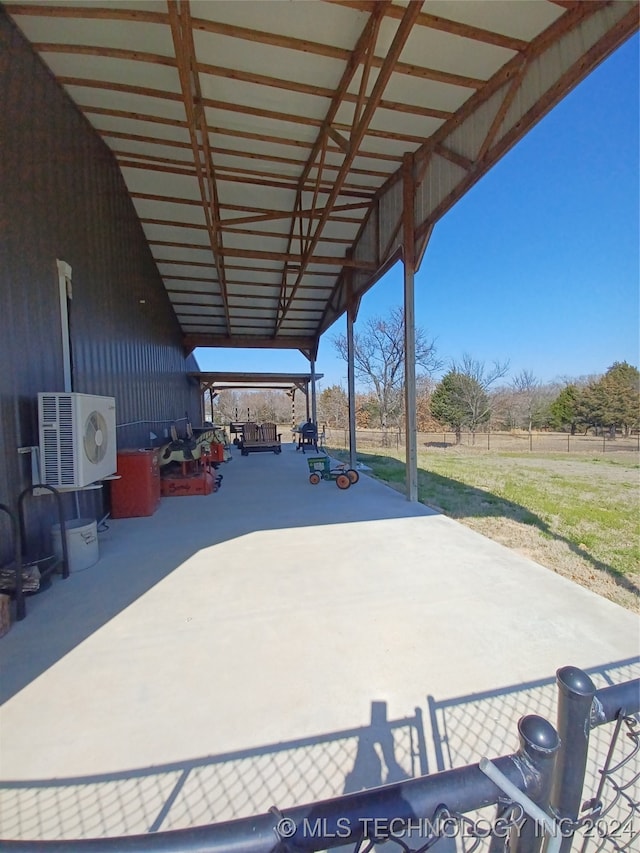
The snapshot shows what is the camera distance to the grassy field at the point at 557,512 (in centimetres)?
Result: 339

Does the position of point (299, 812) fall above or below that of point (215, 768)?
above

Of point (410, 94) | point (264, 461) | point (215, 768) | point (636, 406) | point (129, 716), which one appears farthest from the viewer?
point (636, 406)

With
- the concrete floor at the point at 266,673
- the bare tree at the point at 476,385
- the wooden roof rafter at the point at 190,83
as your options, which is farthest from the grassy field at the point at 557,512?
the bare tree at the point at 476,385

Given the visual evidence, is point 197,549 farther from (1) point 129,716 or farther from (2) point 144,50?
(2) point 144,50

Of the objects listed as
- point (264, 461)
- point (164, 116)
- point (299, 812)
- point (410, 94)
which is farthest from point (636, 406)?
point (299, 812)

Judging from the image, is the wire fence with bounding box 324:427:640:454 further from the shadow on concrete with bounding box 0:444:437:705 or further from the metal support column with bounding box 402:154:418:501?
the metal support column with bounding box 402:154:418:501

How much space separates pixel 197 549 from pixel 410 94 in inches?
230

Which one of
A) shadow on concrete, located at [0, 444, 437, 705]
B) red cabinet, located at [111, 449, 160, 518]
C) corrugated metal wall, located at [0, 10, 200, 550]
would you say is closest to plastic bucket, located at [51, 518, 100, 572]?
shadow on concrete, located at [0, 444, 437, 705]

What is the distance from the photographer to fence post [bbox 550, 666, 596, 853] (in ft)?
2.21

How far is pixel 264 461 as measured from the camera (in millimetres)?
10539

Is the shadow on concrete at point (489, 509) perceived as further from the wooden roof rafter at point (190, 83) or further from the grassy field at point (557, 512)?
the wooden roof rafter at point (190, 83)

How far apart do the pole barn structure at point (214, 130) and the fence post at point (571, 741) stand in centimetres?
364

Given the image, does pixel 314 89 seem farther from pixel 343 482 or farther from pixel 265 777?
pixel 265 777

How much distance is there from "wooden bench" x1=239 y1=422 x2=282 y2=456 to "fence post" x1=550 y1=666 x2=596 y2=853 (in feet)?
38.6
